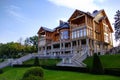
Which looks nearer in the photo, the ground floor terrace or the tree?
the tree

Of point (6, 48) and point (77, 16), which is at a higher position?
point (77, 16)

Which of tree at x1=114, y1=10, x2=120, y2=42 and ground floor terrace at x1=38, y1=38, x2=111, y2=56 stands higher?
tree at x1=114, y1=10, x2=120, y2=42

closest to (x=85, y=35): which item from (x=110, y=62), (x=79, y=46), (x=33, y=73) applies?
(x=79, y=46)

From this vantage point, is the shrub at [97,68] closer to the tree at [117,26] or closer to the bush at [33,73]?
the bush at [33,73]

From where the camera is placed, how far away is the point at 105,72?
24.3m

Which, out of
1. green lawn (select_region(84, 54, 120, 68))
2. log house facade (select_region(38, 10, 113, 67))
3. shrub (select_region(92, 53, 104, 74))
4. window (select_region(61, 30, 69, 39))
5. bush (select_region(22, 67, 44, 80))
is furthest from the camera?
window (select_region(61, 30, 69, 39))

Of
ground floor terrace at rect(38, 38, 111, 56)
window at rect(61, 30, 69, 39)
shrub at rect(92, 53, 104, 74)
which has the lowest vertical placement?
shrub at rect(92, 53, 104, 74)

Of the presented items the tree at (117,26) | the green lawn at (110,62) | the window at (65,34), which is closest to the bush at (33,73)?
the green lawn at (110,62)

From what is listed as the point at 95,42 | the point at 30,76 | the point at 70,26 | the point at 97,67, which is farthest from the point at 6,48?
the point at 30,76

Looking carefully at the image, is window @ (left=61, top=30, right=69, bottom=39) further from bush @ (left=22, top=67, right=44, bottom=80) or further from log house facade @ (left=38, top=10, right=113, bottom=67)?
bush @ (left=22, top=67, right=44, bottom=80)

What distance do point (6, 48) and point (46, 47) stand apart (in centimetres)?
2906

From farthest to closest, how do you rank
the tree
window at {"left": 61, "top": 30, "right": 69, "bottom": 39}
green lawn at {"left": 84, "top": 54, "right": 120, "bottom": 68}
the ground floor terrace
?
1. window at {"left": 61, "top": 30, "right": 69, "bottom": 39}
2. the ground floor terrace
3. the tree
4. green lawn at {"left": 84, "top": 54, "right": 120, "bottom": 68}

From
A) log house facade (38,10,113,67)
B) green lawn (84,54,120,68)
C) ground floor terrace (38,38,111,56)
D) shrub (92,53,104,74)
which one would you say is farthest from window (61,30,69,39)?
shrub (92,53,104,74)

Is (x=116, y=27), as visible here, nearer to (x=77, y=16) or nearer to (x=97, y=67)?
(x=77, y=16)
